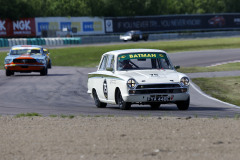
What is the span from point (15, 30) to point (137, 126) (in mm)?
62238

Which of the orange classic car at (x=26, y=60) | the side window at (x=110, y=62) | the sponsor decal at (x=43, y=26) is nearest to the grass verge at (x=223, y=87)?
the side window at (x=110, y=62)

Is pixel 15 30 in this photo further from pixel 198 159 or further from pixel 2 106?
pixel 198 159

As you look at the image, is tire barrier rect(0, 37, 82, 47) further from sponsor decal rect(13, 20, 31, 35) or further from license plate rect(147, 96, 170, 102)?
license plate rect(147, 96, 170, 102)

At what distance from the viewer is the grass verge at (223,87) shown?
693 inches

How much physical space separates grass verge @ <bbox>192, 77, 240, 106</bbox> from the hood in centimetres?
310

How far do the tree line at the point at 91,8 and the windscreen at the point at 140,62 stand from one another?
6059cm

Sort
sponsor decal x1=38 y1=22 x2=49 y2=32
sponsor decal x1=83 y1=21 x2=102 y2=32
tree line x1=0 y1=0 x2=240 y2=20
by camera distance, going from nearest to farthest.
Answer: sponsor decal x1=38 y1=22 x2=49 y2=32, sponsor decal x1=83 y1=21 x2=102 y2=32, tree line x1=0 y1=0 x2=240 y2=20

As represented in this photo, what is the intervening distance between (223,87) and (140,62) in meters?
7.32

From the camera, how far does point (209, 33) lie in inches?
3317

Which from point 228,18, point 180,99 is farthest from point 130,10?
point 180,99

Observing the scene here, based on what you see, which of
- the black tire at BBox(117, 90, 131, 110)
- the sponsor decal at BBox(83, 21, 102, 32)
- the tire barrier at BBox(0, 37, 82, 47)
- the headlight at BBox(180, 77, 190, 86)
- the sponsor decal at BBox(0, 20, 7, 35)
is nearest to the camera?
the headlight at BBox(180, 77, 190, 86)

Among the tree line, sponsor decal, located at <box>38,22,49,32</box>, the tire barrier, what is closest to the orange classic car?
the tire barrier

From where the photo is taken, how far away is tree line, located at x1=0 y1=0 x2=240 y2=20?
259 ft

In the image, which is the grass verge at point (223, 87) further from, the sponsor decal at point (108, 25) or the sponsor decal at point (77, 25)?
the sponsor decal at point (108, 25)
